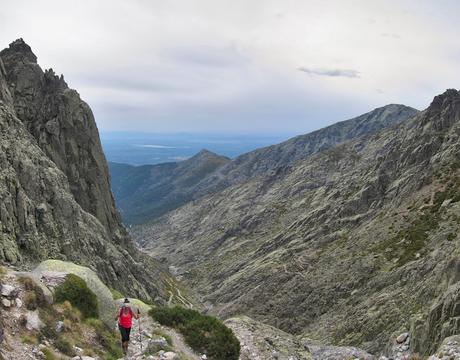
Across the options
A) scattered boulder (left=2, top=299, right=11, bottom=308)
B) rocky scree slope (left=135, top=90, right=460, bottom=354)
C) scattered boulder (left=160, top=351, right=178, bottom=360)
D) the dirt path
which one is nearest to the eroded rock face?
rocky scree slope (left=135, top=90, right=460, bottom=354)

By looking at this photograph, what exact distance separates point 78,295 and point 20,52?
257 ft

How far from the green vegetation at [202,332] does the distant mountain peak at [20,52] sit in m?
73.4

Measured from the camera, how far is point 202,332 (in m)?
32.3

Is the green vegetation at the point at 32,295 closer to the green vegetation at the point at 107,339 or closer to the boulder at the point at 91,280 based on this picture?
the boulder at the point at 91,280

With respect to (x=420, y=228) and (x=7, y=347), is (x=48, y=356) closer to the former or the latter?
(x=7, y=347)

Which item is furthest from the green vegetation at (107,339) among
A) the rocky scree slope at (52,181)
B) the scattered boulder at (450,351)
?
the rocky scree slope at (52,181)

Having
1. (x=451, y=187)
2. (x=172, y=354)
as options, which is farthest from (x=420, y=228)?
(x=172, y=354)

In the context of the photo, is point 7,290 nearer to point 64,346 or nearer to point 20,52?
point 64,346

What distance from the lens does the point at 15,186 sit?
56.2m

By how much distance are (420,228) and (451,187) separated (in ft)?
45.3

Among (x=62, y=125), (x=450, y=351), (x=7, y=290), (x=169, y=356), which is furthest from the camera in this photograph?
(x=62, y=125)

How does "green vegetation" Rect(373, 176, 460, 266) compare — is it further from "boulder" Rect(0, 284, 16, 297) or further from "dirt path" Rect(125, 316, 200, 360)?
"boulder" Rect(0, 284, 16, 297)

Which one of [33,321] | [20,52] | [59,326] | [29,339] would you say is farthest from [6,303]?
[20,52]

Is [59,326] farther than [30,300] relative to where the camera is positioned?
No
